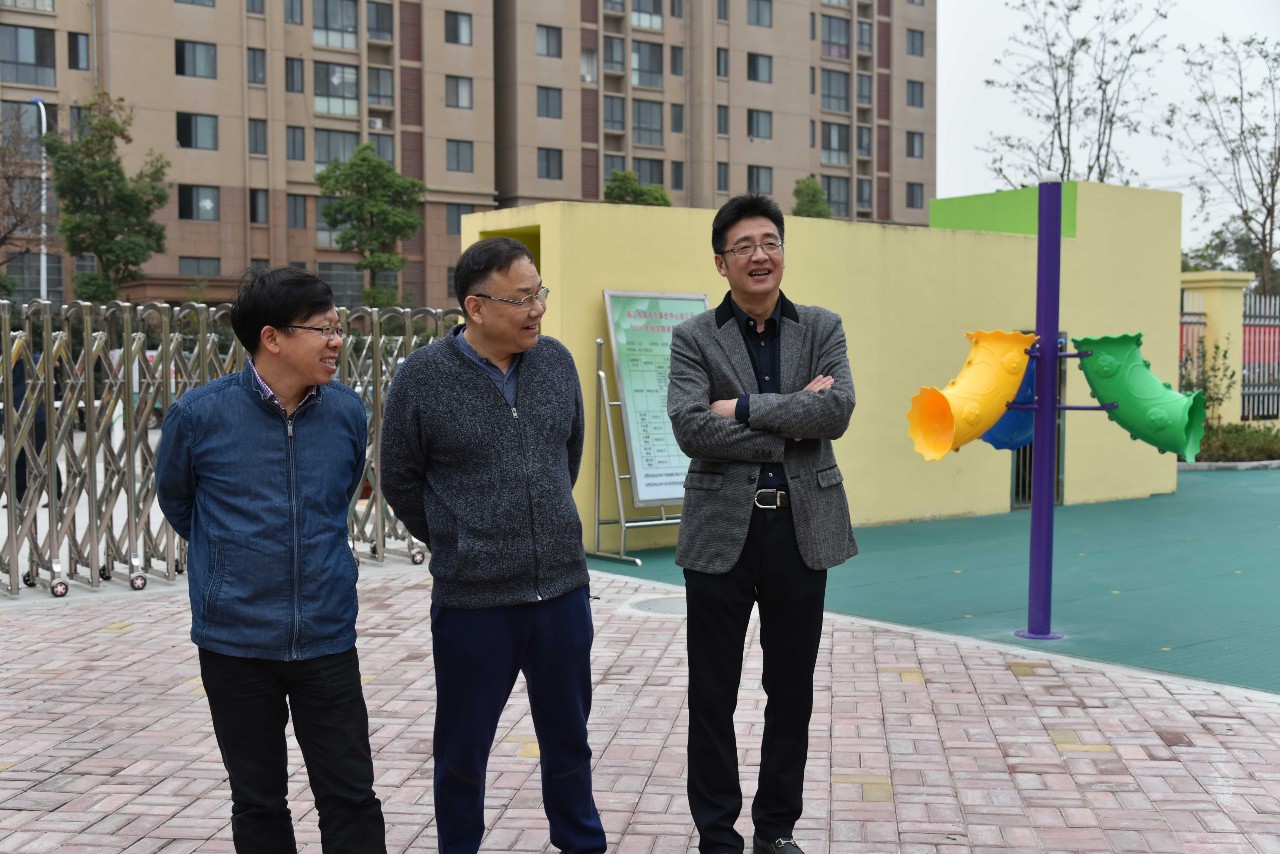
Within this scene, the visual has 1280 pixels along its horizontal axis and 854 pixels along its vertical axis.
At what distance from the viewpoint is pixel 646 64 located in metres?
52.2

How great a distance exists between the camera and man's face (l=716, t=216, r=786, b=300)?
3938 millimetres

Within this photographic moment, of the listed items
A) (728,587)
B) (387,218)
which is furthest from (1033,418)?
(387,218)

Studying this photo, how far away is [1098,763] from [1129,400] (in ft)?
9.46

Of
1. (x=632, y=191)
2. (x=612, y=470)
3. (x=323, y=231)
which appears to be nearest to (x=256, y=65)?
(x=323, y=231)

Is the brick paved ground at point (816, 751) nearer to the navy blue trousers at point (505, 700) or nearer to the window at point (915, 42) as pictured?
the navy blue trousers at point (505, 700)

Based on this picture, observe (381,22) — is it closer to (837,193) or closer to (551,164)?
(551,164)

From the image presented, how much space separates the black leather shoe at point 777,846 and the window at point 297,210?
42979 millimetres

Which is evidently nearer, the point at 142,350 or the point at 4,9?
the point at 142,350

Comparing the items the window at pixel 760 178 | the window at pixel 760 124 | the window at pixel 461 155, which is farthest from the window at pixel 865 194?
the window at pixel 461 155

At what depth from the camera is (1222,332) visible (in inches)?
769

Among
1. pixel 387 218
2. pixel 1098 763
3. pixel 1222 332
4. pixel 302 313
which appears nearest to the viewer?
pixel 302 313

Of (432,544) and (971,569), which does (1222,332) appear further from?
(432,544)

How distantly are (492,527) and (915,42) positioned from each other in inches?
2419

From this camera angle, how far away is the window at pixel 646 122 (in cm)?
5184
